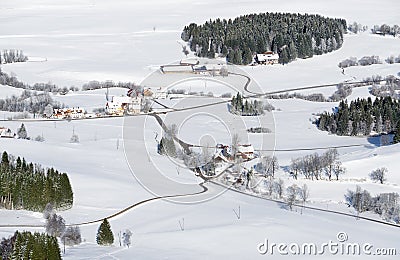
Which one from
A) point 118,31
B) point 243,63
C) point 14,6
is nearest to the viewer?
point 243,63

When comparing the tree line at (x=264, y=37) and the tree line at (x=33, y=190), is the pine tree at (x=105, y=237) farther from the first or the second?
the tree line at (x=264, y=37)

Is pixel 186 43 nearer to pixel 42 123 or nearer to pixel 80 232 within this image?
pixel 42 123

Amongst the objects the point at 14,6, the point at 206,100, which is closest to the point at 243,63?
the point at 206,100

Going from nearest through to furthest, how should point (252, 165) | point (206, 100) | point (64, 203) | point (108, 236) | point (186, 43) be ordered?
point (108, 236) → point (64, 203) → point (252, 165) → point (206, 100) → point (186, 43)

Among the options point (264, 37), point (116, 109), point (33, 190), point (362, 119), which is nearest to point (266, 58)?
point (264, 37)

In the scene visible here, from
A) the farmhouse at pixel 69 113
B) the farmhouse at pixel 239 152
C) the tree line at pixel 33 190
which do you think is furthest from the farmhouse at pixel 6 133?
the farmhouse at pixel 239 152

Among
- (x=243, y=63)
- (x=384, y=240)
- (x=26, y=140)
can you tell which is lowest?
(x=384, y=240)
